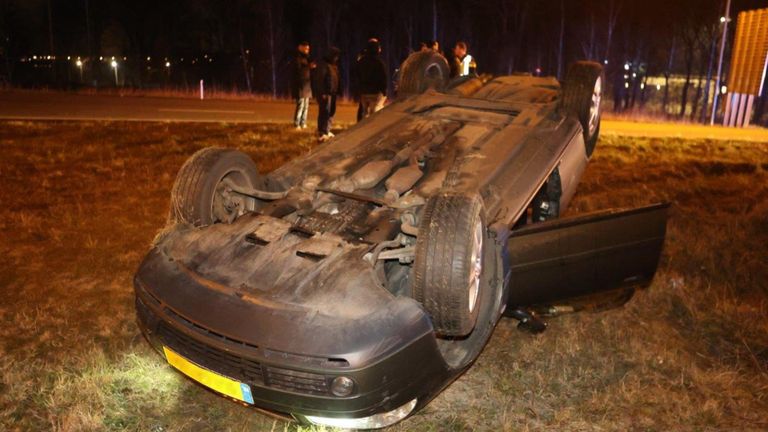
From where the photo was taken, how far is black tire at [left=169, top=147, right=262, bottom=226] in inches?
140

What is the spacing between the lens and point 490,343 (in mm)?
3941

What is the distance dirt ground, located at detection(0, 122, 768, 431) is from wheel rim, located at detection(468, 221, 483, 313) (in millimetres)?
685

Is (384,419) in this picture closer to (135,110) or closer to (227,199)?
(227,199)

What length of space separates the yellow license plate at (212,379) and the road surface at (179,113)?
1081cm

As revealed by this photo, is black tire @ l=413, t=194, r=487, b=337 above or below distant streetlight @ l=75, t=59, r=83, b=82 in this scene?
below

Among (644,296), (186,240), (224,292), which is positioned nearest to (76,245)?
(186,240)

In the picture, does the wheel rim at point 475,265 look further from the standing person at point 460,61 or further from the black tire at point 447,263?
the standing person at point 460,61

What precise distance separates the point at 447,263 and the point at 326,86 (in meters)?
7.97

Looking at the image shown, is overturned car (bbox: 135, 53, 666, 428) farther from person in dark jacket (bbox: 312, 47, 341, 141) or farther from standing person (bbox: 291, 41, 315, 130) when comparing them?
standing person (bbox: 291, 41, 315, 130)

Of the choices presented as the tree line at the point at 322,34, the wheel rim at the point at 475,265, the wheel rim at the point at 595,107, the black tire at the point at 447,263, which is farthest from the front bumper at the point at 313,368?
the tree line at the point at 322,34

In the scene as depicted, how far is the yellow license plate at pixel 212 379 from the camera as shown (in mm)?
2629

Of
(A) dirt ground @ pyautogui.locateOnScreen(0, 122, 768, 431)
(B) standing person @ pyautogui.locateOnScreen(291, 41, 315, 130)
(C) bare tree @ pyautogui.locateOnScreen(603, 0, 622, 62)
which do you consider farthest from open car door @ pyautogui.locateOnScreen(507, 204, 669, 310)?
(C) bare tree @ pyautogui.locateOnScreen(603, 0, 622, 62)

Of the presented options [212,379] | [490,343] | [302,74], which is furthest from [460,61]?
[212,379]

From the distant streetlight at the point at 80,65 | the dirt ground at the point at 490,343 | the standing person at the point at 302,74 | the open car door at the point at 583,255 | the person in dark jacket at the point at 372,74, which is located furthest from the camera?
the distant streetlight at the point at 80,65
